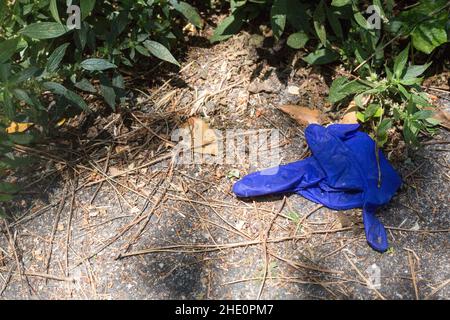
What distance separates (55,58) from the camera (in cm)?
208

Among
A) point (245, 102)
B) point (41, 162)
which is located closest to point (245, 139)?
point (245, 102)

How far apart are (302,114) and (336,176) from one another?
33 cm

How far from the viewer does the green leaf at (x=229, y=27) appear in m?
2.47

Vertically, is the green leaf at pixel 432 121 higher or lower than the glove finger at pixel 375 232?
higher

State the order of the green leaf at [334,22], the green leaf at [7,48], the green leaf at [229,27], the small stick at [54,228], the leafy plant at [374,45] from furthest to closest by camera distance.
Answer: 1. the green leaf at [229,27]
2. the green leaf at [334,22]
3. the leafy plant at [374,45]
4. the small stick at [54,228]
5. the green leaf at [7,48]

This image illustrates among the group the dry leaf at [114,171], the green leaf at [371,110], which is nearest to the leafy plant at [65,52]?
the dry leaf at [114,171]

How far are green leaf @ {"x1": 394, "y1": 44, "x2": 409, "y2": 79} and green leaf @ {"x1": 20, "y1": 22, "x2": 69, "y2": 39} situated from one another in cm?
131

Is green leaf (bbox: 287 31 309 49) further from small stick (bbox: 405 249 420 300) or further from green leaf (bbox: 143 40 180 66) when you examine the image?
small stick (bbox: 405 249 420 300)

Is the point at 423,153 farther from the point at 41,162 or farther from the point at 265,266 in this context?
the point at 41,162

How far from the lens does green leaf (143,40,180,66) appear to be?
2270 mm

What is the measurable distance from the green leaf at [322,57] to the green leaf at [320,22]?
0.08 meters

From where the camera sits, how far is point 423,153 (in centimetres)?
222

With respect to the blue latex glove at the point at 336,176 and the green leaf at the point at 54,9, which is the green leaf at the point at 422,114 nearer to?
the blue latex glove at the point at 336,176
